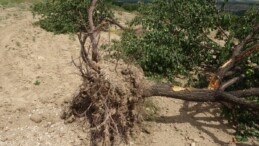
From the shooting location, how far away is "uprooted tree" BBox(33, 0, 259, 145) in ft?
13.9

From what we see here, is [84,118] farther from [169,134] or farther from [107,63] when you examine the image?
[169,134]

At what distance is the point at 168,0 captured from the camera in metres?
6.58

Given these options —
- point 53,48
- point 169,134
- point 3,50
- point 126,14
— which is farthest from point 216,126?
point 126,14

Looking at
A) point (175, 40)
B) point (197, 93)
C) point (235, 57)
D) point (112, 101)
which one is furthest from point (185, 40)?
point (112, 101)

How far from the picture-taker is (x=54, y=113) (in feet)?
15.4

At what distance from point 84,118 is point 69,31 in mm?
3644

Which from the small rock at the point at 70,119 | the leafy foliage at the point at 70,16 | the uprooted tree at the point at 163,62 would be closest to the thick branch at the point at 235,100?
the uprooted tree at the point at 163,62

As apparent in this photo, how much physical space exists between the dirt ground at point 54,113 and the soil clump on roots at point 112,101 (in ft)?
0.55

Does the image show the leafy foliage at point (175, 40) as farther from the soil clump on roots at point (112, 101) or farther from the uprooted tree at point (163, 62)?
the soil clump on roots at point (112, 101)

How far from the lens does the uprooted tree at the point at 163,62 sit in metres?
4.25

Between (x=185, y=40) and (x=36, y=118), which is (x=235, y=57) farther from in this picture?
(x=36, y=118)

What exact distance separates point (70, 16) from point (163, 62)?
3.10m

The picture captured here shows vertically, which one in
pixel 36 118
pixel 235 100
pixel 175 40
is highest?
pixel 175 40

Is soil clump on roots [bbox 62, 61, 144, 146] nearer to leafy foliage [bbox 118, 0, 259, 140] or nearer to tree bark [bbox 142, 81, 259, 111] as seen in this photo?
tree bark [bbox 142, 81, 259, 111]
